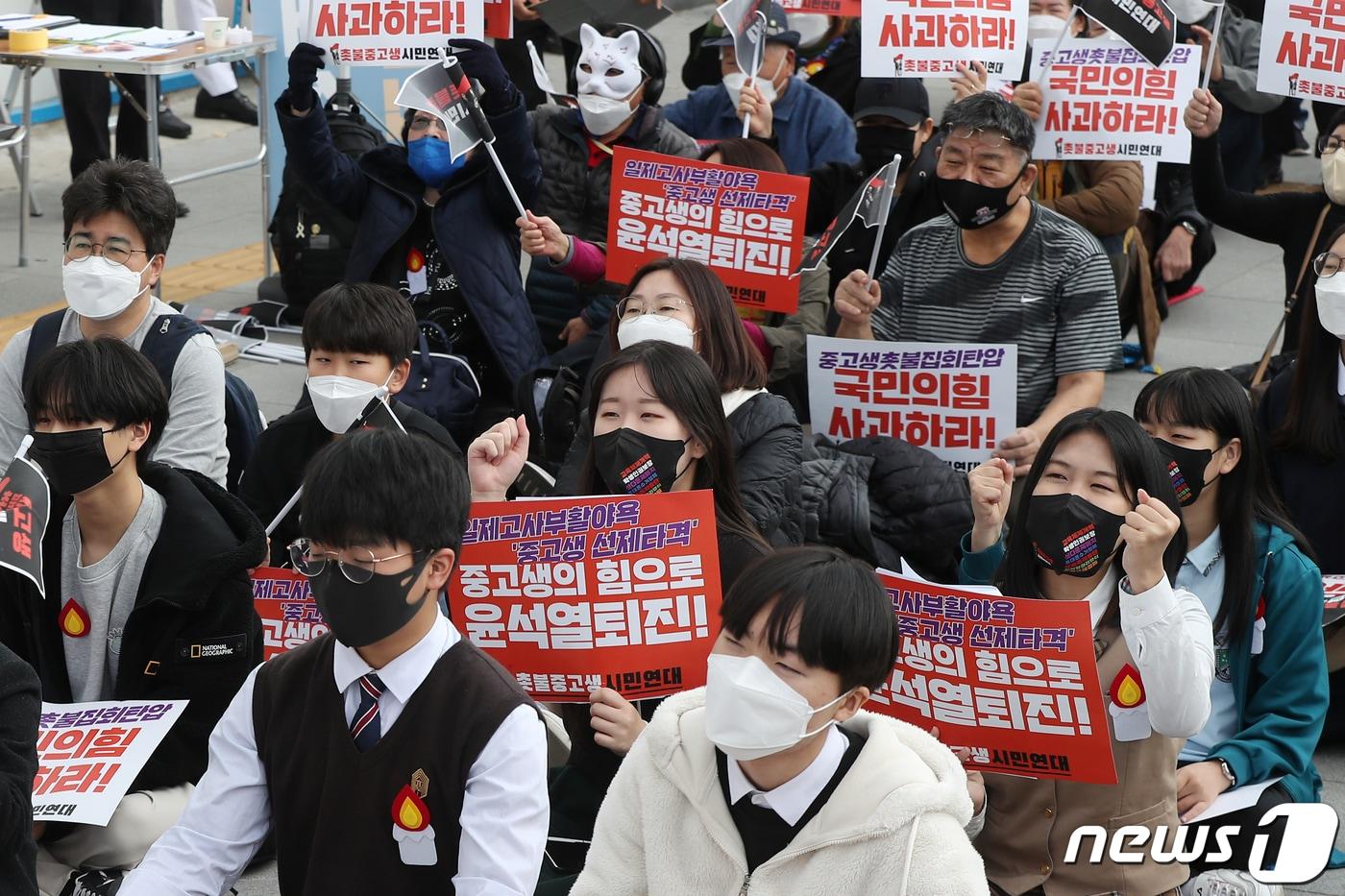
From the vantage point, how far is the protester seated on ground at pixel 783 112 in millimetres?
7582

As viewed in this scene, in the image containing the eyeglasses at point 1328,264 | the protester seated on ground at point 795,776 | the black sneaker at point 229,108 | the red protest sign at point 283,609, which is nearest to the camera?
the protester seated on ground at point 795,776

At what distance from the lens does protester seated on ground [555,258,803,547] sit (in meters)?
4.49

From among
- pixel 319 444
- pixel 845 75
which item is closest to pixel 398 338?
pixel 319 444

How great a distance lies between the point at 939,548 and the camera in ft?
16.2

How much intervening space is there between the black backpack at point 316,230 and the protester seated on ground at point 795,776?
5362 millimetres

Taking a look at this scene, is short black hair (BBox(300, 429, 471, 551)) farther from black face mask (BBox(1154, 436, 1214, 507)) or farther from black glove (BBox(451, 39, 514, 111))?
black glove (BBox(451, 39, 514, 111))

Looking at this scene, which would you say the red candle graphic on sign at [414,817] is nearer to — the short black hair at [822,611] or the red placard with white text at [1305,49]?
the short black hair at [822,611]

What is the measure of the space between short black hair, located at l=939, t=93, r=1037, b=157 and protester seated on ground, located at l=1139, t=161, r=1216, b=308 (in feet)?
11.8

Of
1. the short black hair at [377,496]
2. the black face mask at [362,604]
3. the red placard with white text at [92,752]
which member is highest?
the short black hair at [377,496]

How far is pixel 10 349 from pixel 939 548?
2853 mm

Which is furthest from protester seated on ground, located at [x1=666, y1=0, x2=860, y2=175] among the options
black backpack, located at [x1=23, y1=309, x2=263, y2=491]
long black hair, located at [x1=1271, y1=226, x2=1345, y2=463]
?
black backpack, located at [x1=23, y1=309, x2=263, y2=491]

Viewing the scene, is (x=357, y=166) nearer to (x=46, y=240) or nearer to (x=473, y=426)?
(x=473, y=426)

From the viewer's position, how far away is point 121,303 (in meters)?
4.86

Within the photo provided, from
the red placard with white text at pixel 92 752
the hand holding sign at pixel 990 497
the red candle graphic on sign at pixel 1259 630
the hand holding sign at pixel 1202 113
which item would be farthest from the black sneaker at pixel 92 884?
the hand holding sign at pixel 1202 113
